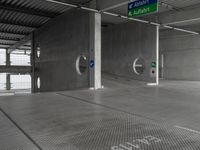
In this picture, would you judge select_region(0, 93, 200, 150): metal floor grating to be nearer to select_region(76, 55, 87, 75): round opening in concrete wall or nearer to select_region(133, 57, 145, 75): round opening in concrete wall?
select_region(76, 55, 87, 75): round opening in concrete wall

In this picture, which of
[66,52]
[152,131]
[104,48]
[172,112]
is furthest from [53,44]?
[152,131]

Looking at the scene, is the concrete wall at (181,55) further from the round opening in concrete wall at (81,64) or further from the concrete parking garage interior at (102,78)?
A: the round opening in concrete wall at (81,64)

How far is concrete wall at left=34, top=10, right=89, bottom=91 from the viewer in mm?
10734

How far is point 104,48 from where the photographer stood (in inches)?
661

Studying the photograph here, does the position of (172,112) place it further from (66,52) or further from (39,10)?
(39,10)

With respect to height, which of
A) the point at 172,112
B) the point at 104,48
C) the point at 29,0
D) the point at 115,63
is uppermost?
the point at 29,0

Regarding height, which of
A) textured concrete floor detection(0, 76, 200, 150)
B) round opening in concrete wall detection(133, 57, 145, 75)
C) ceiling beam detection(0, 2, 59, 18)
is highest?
ceiling beam detection(0, 2, 59, 18)

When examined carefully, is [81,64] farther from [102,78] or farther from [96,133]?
[96,133]

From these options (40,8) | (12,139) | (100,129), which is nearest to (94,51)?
(40,8)

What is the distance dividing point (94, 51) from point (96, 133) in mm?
7122

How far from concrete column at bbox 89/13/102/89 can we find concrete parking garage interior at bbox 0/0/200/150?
0.17 ft

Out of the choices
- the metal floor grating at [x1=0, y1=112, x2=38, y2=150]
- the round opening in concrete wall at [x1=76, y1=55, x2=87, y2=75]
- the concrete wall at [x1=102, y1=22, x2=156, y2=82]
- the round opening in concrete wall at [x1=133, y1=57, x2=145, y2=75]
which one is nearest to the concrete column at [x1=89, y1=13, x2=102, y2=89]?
the round opening in concrete wall at [x1=76, y1=55, x2=87, y2=75]

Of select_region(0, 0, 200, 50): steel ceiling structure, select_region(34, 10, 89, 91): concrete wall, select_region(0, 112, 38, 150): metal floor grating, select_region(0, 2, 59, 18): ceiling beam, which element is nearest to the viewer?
select_region(0, 112, 38, 150): metal floor grating

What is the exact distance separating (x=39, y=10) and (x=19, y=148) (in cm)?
1075
